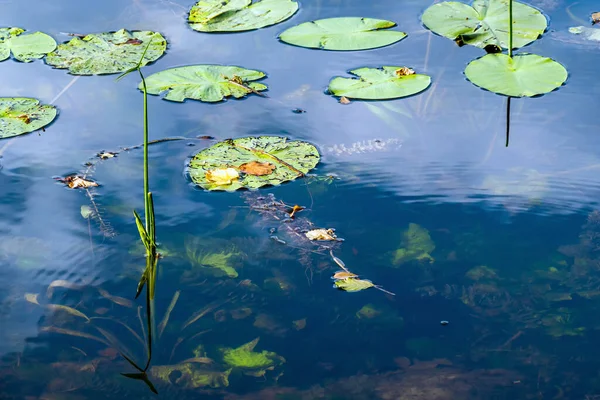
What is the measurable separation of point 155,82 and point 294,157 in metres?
0.76

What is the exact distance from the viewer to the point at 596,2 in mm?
3330

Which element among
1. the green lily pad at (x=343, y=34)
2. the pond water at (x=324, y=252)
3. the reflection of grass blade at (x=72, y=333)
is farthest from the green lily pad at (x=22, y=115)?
the green lily pad at (x=343, y=34)

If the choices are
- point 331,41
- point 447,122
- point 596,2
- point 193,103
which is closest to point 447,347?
point 447,122

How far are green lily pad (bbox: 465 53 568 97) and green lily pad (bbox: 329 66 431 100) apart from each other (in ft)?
→ 0.72

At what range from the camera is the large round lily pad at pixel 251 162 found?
7.40 feet

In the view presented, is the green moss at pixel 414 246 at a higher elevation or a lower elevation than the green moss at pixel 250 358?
higher

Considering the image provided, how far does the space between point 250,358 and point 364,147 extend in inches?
38.9

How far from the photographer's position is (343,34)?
3092 mm

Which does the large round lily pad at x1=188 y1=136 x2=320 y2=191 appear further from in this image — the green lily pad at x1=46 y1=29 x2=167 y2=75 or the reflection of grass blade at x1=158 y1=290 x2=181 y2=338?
the green lily pad at x1=46 y1=29 x2=167 y2=75

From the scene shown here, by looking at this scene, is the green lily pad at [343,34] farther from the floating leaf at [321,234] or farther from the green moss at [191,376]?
the green moss at [191,376]

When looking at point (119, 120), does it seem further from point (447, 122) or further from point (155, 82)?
point (447, 122)

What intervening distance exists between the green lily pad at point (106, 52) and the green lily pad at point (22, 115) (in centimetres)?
30

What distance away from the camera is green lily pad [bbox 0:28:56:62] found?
3076 mm

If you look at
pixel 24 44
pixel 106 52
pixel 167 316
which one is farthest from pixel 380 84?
pixel 24 44
